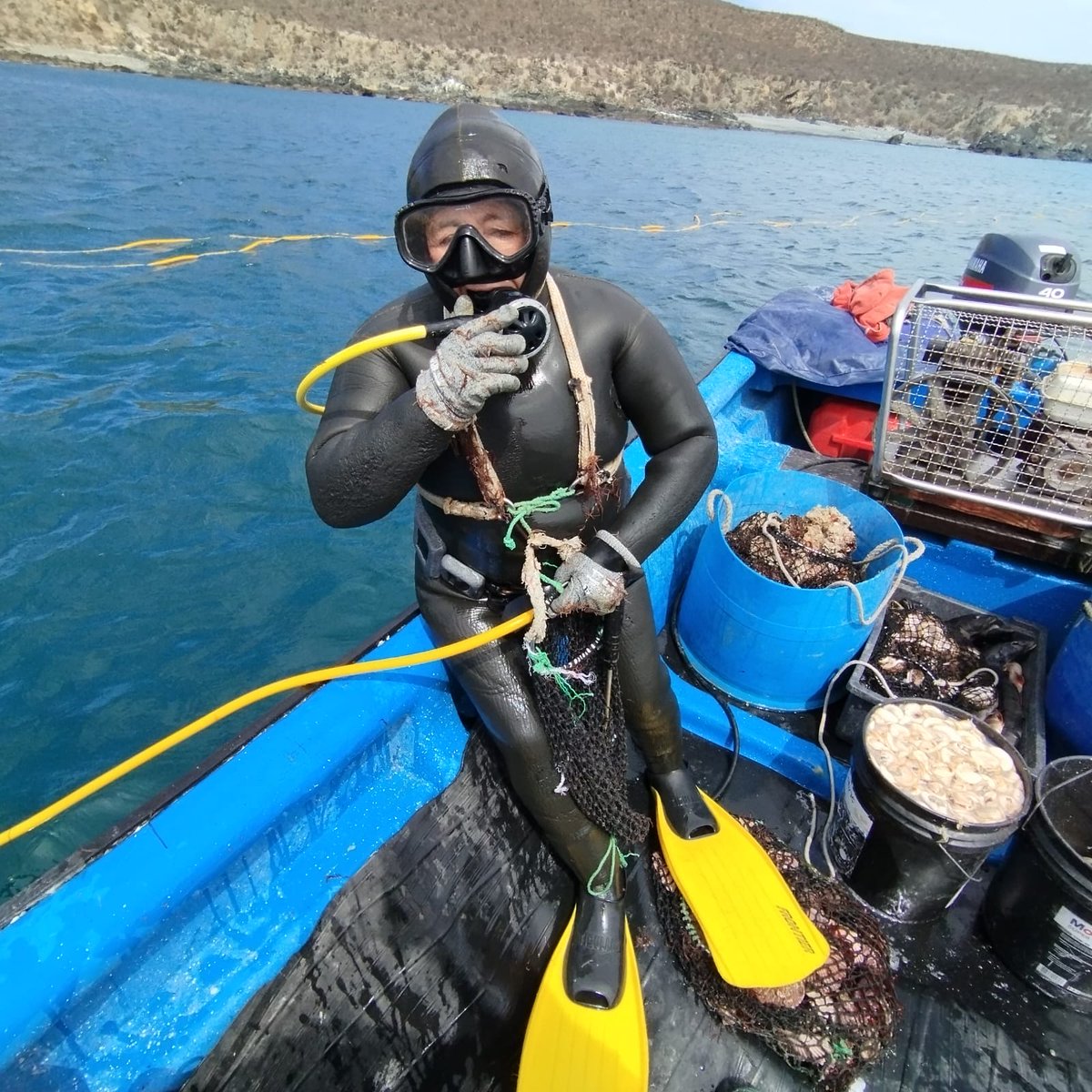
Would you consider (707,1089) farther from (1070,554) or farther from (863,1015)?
(1070,554)

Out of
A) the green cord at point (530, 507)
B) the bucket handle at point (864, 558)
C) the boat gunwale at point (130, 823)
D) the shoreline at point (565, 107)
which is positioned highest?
the shoreline at point (565, 107)

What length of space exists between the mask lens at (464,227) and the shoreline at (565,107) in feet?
166

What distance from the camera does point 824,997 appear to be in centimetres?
182

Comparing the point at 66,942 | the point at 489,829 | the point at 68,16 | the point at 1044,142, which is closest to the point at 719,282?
the point at 489,829

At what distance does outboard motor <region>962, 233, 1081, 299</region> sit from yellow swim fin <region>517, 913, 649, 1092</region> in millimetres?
4040

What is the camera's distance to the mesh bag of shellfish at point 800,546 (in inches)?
107

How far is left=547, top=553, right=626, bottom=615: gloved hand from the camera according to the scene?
1.77 m

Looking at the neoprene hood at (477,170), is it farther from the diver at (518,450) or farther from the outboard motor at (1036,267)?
the outboard motor at (1036,267)

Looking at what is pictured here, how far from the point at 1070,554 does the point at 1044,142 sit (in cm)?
8829

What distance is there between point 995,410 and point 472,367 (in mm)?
2526

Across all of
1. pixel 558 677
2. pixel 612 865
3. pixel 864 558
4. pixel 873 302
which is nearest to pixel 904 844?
pixel 612 865

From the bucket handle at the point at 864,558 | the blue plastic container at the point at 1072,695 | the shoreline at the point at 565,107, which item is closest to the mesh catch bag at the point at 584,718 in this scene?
the bucket handle at the point at 864,558

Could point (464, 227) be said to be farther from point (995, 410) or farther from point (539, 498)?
point (995, 410)

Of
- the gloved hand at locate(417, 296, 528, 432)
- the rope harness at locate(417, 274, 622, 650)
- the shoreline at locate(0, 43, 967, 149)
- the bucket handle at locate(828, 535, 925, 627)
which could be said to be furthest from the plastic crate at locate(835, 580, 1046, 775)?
the shoreline at locate(0, 43, 967, 149)
